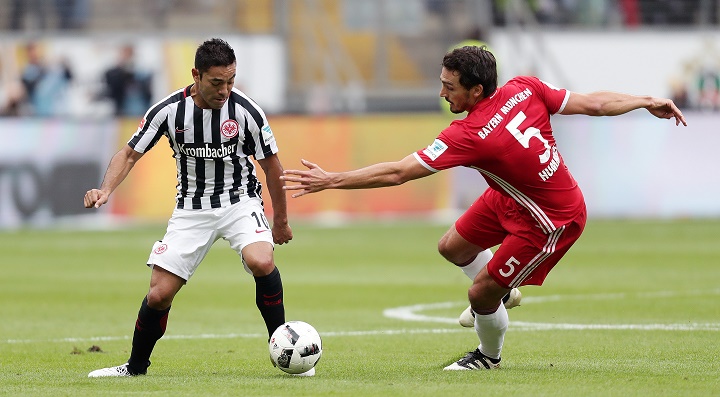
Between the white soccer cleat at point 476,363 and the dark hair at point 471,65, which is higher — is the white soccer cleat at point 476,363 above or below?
below

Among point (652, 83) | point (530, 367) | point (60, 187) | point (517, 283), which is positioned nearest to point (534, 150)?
point (517, 283)

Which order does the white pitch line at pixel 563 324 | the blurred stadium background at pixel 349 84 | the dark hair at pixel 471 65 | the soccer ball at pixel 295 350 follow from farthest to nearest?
the blurred stadium background at pixel 349 84, the white pitch line at pixel 563 324, the soccer ball at pixel 295 350, the dark hair at pixel 471 65

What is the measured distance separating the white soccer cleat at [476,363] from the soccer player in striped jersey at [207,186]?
1.11m

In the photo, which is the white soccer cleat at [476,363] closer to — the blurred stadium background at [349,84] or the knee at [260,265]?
the knee at [260,265]

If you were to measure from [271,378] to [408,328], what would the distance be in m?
2.79

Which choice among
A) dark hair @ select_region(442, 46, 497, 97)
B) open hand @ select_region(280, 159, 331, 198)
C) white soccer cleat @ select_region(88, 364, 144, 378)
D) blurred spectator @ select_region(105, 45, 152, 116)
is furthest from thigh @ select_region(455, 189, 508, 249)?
blurred spectator @ select_region(105, 45, 152, 116)

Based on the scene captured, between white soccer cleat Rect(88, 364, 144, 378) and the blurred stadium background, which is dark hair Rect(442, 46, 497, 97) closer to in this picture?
white soccer cleat Rect(88, 364, 144, 378)

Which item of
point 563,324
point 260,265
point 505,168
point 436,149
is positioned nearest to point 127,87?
point 563,324

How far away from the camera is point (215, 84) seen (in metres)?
7.39

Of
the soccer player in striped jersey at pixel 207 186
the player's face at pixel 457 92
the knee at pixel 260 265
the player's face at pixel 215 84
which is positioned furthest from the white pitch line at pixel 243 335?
the player's face at pixel 457 92

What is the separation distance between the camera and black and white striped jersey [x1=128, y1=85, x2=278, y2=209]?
298 inches

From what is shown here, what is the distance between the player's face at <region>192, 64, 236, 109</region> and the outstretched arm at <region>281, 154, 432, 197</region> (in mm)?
803

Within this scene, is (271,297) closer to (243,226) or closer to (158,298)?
(243,226)

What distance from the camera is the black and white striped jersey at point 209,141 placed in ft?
24.8
